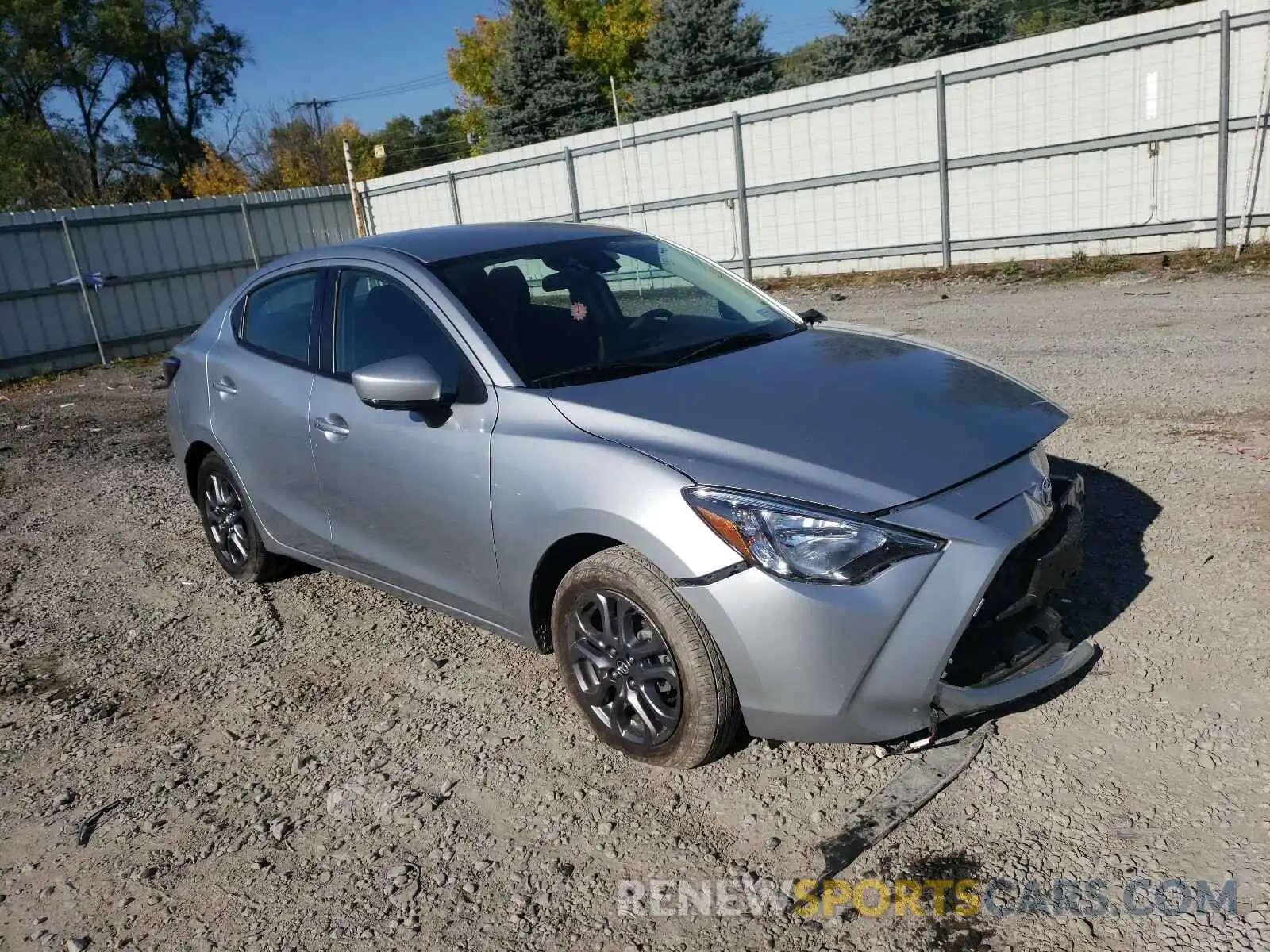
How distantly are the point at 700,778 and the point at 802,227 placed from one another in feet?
45.1

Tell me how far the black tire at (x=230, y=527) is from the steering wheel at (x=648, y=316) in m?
2.21

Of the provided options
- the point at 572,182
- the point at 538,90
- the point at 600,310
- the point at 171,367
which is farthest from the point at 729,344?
the point at 538,90

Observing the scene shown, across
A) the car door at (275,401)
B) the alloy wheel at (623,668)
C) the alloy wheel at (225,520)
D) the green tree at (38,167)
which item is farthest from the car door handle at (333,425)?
the green tree at (38,167)

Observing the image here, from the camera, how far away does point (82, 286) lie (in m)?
15.5

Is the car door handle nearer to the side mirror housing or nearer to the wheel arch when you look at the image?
the side mirror housing

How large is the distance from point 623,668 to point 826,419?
0.98 meters

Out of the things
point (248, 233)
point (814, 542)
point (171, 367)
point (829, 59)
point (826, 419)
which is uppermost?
point (829, 59)

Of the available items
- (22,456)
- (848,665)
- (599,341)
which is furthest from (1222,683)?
(22,456)

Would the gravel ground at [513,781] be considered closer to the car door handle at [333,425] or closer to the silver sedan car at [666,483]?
the silver sedan car at [666,483]

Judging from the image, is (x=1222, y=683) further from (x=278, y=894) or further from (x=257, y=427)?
(x=257, y=427)

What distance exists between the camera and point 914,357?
12.2 feet

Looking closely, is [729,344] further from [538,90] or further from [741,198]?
[538,90]

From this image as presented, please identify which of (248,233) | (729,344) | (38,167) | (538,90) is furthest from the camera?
(38,167)

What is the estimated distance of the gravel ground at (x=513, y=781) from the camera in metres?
2.58
